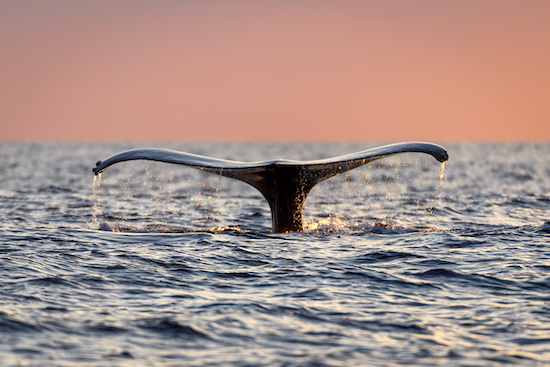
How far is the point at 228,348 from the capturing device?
21.4 ft

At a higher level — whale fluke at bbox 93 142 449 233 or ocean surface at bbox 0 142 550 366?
whale fluke at bbox 93 142 449 233

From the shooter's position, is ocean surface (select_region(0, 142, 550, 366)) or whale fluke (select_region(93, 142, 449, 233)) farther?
whale fluke (select_region(93, 142, 449, 233))

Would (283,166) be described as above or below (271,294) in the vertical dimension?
above

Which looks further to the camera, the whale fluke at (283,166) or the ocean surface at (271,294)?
the whale fluke at (283,166)

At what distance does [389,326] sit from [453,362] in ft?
3.84

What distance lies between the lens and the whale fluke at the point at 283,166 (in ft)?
37.2

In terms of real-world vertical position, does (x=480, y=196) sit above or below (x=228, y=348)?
above

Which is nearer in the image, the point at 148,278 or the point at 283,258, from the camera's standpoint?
the point at 148,278

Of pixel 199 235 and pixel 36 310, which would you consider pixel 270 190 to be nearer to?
pixel 199 235

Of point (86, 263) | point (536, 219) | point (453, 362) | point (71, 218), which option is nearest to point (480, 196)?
point (536, 219)

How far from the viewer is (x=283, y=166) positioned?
38.1 ft

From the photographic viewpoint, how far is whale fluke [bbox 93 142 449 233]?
1134 centimetres

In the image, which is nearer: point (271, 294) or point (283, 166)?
point (271, 294)

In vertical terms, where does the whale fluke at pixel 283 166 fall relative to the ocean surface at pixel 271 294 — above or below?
above
